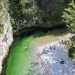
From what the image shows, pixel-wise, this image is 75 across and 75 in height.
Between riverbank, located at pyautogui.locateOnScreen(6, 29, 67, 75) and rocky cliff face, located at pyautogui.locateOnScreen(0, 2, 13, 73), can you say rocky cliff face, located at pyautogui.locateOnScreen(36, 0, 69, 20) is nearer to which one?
riverbank, located at pyautogui.locateOnScreen(6, 29, 67, 75)

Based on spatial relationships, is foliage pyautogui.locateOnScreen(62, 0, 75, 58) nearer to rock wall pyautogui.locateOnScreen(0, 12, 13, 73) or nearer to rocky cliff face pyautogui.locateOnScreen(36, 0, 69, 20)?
rocky cliff face pyautogui.locateOnScreen(36, 0, 69, 20)

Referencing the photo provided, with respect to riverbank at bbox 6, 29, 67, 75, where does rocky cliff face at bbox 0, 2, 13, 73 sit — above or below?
above

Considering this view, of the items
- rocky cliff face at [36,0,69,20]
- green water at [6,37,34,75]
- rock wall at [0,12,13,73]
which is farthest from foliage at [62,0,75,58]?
rock wall at [0,12,13,73]

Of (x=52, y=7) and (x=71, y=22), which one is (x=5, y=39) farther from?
(x=52, y=7)

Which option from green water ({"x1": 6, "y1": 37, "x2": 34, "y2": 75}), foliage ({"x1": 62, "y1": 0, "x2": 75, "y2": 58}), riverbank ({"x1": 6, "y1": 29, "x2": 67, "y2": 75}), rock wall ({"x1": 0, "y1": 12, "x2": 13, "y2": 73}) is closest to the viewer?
rock wall ({"x1": 0, "y1": 12, "x2": 13, "y2": 73})

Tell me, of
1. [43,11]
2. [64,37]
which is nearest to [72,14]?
[64,37]

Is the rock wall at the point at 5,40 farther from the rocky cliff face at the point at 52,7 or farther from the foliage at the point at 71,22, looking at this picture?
the rocky cliff face at the point at 52,7

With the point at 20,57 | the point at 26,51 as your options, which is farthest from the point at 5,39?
the point at 26,51

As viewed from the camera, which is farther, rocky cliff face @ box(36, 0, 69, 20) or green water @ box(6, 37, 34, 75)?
rocky cliff face @ box(36, 0, 69, 20)

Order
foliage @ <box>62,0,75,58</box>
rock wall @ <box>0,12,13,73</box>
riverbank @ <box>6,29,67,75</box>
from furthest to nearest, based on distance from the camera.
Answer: riverbank @ <box>6,29,67,75</box> → foliage @ <box>62,0,75,58</box> → rock wall @ <box>0,12,13,73</box>
